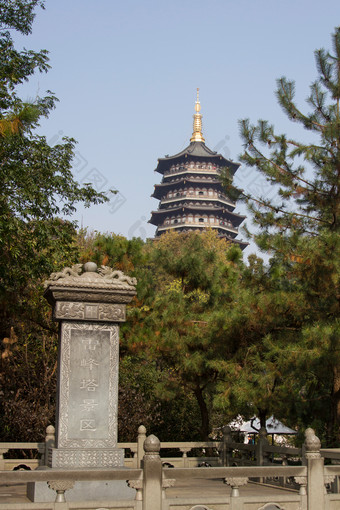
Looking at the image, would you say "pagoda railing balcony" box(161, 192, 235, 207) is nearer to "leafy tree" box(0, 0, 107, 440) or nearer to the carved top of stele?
"leafy tree" box(0, 0, 107, 440)

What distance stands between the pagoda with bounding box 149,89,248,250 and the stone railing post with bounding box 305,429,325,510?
46.7 m

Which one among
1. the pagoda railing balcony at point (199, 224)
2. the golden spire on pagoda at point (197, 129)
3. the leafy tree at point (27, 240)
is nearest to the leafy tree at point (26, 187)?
the leafy tree at point (27, 240)

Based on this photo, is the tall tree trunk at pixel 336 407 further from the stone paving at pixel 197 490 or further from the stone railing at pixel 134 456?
the stone railing at pixel 134 456

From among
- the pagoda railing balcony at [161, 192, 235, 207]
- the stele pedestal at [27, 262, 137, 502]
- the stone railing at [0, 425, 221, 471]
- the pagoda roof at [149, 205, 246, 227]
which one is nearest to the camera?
the stele pedestal at [27, 262, 137, 502]

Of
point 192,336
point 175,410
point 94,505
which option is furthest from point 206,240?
point 94,505

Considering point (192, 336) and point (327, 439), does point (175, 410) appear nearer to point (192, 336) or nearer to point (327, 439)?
point (192, 336)

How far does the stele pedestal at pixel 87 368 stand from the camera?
7.30 metres

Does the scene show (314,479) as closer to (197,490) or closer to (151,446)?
(151,446)

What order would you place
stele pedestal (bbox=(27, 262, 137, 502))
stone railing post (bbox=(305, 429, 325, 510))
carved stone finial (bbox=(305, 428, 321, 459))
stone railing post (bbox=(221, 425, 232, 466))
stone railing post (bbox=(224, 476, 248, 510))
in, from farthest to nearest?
stone railing post (bbox=(221, 425, 232, 466)) < stele pedestal (bbox=(27, 262, 137, 502)) < carved stone finial (bbox=(305, 428, 321, 459)) < stone railing post (bbox=(305, 429, 325, 510)) < stone railing post (bbox=(224, 476, 248, 510))

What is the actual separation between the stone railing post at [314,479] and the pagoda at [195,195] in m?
46.7

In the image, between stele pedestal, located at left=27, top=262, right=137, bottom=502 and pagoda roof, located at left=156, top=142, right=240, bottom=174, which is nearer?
stele pedestal, located at left=27, top=262, right=137, bottom=502

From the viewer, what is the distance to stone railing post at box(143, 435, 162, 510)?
6.01m

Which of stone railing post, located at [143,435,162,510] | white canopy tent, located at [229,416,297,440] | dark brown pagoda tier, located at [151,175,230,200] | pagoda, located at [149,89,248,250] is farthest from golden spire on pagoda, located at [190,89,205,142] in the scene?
stone railing post, located at [143,435,162,510]

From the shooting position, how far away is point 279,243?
9.92 meters
